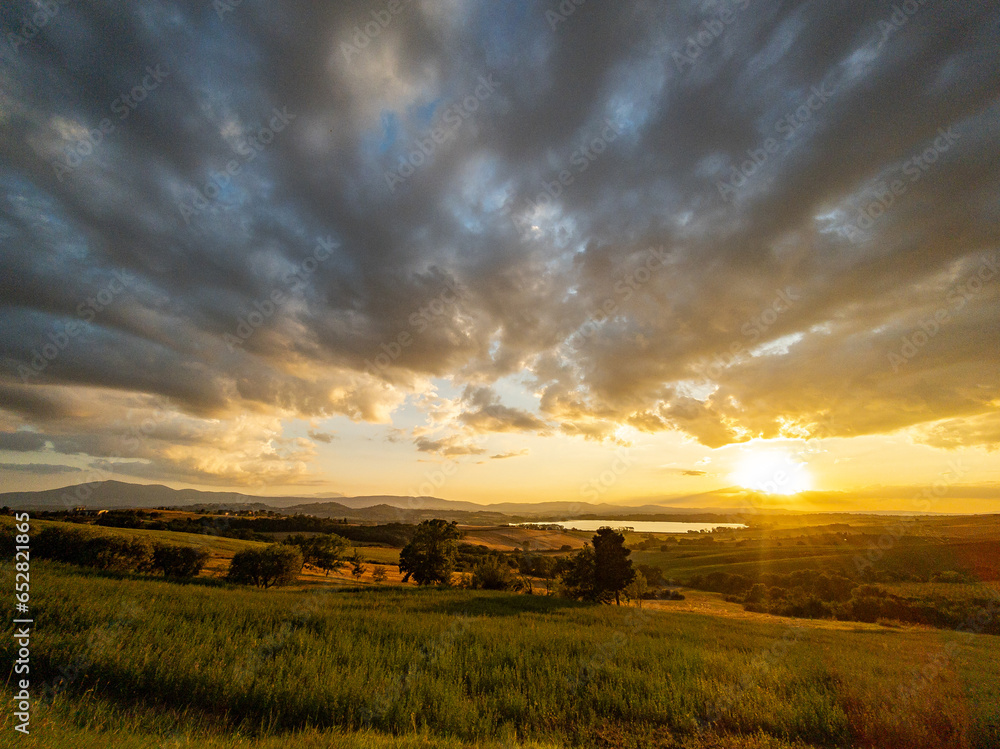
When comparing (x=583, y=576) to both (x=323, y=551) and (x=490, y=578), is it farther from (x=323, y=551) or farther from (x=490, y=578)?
(x=323, y=551)

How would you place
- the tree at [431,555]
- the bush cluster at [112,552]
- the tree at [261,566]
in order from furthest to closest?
the tree at [431,555] < the tree at [261,566] < the bush cluster at [112,552]

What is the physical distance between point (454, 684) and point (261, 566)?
3935cm

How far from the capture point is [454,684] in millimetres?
8438

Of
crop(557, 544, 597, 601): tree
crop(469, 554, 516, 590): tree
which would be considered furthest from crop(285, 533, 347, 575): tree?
crop(557, 544, 597, 601): tree

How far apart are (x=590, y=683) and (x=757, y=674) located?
16.8 feet

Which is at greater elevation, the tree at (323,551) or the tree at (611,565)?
the tree at (611,565)

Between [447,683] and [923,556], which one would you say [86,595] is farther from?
[923,556]

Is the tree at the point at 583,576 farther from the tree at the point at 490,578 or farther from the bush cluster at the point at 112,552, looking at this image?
the bush cluster at the point at 112,552

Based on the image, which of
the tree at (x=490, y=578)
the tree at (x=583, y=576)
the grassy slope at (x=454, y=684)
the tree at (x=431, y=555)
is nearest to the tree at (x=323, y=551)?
the tree at (x=431, y=555)

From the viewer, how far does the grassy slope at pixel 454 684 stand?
687cm

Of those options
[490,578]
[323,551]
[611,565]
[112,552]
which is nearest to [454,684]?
[611,565]

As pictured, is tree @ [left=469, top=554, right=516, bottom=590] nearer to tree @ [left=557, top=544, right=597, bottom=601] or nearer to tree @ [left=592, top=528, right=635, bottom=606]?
tree @ [left=557, top=544, right=597, bottom=601]

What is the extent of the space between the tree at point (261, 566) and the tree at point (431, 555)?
40.6 ft

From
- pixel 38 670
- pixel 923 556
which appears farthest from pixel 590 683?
pixel 923 556
